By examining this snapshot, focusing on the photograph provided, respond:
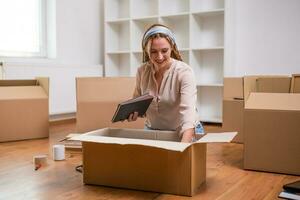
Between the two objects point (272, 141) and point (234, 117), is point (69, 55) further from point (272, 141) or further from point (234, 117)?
point (272, 141)

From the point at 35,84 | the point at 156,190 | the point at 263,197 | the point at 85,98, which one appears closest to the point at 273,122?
the point at 263,197

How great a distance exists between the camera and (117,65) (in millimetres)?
4395

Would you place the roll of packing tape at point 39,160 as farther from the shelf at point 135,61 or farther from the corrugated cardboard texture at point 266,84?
the shelf at point 135,61

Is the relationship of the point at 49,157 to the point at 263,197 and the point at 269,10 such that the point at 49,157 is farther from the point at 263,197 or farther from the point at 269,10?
the point at 269,10

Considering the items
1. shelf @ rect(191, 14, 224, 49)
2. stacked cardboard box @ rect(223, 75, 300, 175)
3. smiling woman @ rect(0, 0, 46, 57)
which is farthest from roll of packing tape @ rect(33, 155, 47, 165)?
shelf @ rect(191, 14, 224, 49)

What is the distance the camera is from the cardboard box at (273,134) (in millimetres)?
1780

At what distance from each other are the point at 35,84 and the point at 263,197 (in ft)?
6.96

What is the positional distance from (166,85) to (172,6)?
2458 mm

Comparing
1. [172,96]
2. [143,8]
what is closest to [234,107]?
[172,96]

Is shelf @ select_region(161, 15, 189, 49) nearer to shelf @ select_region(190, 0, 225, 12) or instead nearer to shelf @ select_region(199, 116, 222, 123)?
shelf @ select_region(190, 0, 225, 12)

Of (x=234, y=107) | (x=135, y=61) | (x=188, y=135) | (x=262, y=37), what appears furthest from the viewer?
(x=135, y=61)

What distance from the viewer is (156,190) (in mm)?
1464

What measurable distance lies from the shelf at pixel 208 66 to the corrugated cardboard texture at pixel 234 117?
97 centimetres

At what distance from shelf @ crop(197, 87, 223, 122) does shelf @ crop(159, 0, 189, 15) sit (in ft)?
2.94
